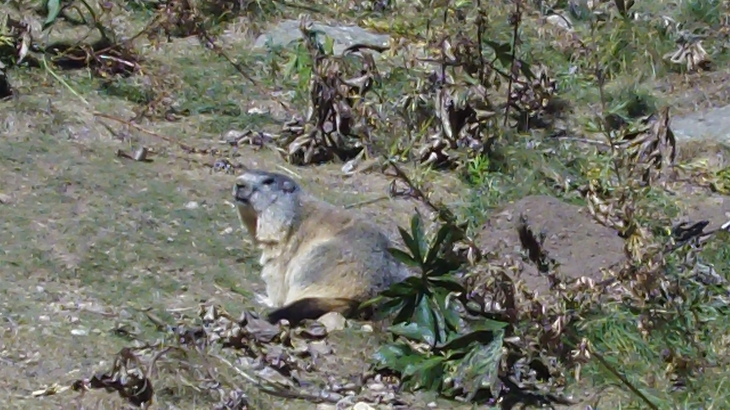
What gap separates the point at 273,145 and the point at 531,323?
3.52 metres

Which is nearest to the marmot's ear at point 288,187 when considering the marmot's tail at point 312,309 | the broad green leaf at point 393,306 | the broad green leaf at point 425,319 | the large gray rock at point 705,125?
the marmot's tail at point 312,309

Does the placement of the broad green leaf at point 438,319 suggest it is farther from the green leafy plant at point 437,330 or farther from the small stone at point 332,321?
the small stone at point 332,321

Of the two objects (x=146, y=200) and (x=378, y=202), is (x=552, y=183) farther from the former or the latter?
(x=146, y=200)

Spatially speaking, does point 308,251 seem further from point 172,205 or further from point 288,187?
point 172,205

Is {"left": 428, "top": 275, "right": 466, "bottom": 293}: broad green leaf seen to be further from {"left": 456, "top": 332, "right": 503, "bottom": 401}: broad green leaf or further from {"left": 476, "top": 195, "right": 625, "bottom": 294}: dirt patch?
{"left": 476, "top": 195, "right": 625, "bottom": 294}: dirt patch

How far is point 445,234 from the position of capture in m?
5.00

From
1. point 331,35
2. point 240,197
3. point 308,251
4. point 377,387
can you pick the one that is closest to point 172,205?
point 240,197

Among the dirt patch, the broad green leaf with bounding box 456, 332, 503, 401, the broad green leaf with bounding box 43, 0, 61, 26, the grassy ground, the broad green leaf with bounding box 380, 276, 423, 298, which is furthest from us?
the broad green leaf with bounding box 43, 0, 61, 26

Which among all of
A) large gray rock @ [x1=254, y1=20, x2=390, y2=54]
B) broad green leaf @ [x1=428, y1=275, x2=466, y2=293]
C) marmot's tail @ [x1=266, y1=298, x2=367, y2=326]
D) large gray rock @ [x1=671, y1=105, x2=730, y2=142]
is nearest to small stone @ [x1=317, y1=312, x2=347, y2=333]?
marmot's tail @ [x1=266, y1=298, x2=367, y2=326]

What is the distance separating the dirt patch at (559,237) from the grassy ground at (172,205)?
0.31m

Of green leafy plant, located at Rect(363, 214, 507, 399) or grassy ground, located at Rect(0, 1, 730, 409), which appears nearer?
green leafy plant, located at Rect(363, 214, 507, 399)

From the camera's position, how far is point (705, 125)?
8.88 meters

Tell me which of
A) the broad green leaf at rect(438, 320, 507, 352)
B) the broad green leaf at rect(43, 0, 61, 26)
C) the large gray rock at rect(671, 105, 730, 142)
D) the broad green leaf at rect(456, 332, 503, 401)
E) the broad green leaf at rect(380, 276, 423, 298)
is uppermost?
the broad green leaf at rect(380, 276, 423, 298)

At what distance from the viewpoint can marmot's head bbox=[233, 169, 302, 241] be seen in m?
6.74
